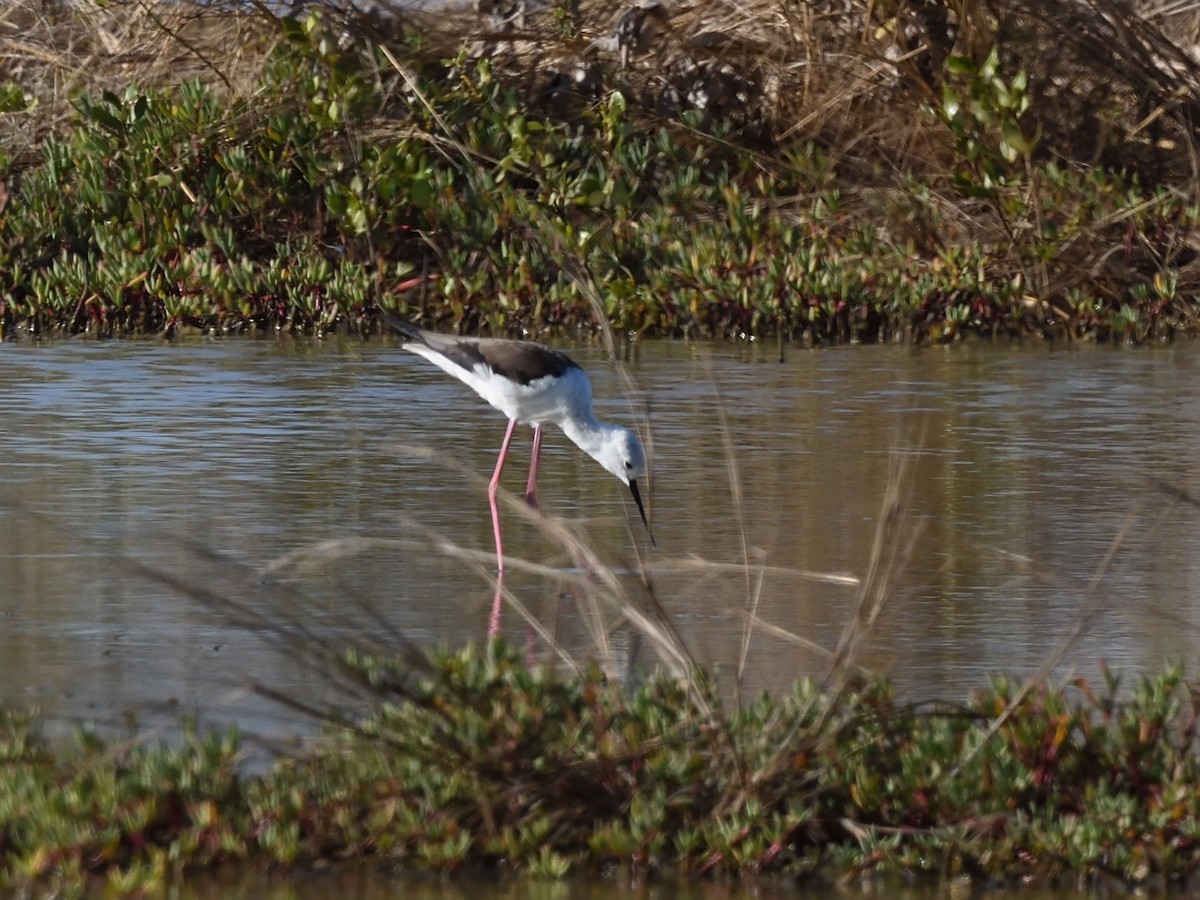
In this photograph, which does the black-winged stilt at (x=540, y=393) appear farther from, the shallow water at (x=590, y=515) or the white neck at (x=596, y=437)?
the shallow water at (x=590, y=515)

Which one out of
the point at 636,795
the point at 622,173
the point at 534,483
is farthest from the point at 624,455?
the point at 622,173

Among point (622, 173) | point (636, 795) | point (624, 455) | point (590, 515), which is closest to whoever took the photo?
point (636, 795)

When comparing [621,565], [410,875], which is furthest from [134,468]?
[410,875]

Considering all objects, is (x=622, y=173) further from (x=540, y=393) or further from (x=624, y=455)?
(x=624, y=455)

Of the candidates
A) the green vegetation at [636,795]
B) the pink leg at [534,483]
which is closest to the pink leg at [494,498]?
the pink leg at [534,483]

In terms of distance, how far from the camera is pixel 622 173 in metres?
19.0

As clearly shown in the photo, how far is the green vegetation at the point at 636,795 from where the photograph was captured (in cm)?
506

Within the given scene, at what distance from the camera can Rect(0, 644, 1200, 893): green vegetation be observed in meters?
5.06

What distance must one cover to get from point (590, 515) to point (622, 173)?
31.9 ft

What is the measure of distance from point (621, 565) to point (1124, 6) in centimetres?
1205

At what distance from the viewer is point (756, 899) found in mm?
5008

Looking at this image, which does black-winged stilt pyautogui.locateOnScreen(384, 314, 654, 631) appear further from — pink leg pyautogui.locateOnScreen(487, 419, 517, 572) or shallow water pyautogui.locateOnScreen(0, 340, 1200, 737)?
shallow water pyautogui.locateOnScreen(0, 340, 1200, 737)

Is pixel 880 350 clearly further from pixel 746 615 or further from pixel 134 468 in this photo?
pixel 746 615

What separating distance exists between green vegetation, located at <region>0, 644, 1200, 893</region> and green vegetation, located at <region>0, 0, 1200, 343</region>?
1134 cm
